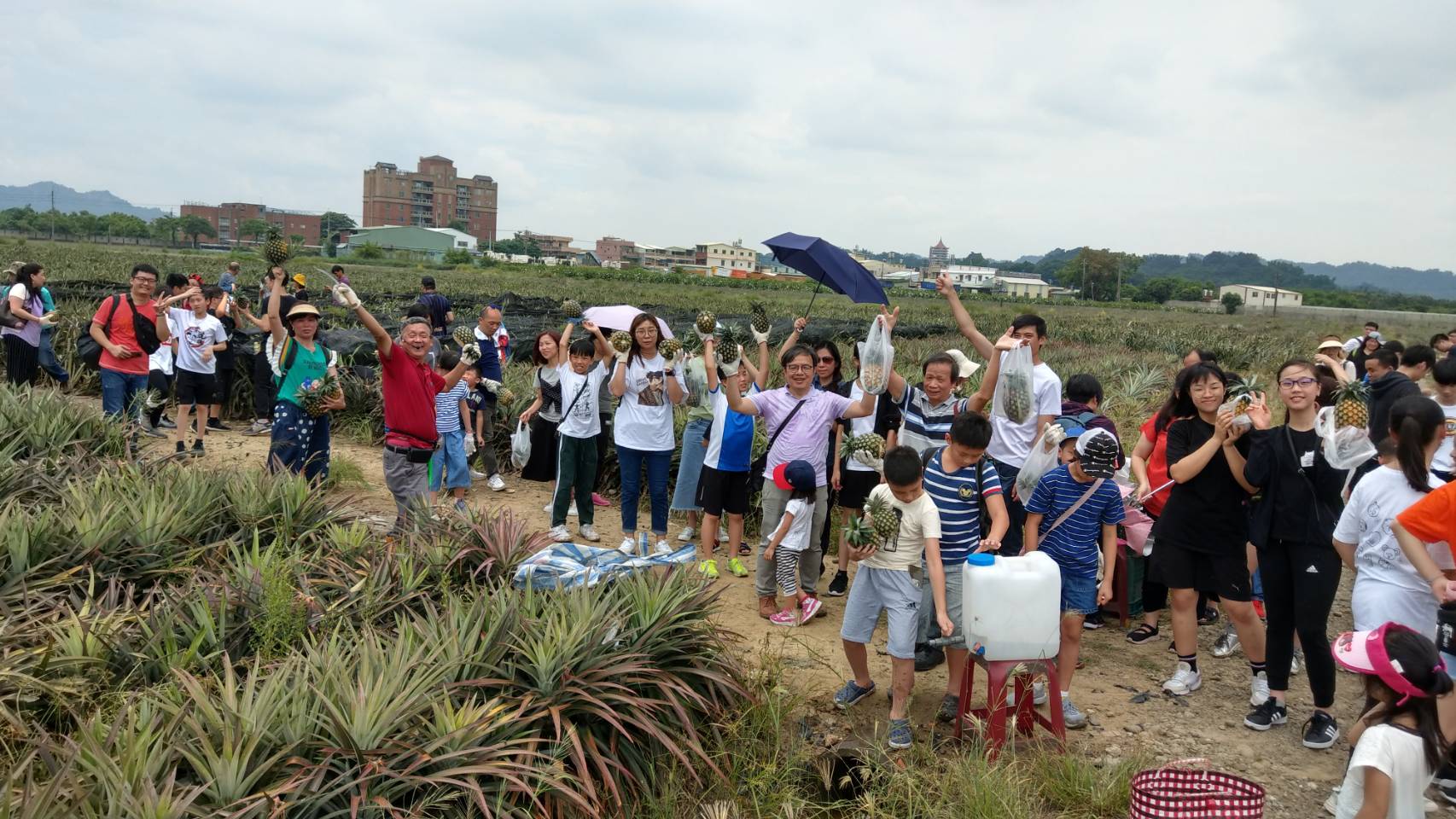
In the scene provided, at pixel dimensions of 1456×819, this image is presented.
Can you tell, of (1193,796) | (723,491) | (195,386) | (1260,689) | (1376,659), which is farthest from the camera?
(195,386)

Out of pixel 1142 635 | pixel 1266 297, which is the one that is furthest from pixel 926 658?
pixel 1266 297

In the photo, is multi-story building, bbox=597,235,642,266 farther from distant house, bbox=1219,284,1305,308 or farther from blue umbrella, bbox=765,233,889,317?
blue umbrella, bbox=765,233,889,317

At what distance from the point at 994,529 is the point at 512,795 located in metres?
2.48

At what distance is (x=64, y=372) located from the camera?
36.3 ft

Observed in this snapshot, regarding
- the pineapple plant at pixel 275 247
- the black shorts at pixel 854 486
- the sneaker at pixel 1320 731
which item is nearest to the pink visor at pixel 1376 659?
the sneaker at pixel 1320 731

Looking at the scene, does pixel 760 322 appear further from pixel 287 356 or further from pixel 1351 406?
pixel 287 356

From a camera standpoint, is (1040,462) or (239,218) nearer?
(1040,462)

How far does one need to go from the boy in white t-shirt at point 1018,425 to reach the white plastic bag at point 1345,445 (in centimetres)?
147

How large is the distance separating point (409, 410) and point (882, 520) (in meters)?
3.44

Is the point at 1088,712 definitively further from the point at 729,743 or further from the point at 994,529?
the point at 729,743

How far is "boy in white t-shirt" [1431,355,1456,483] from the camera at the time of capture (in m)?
5.48

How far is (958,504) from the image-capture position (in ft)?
15.0

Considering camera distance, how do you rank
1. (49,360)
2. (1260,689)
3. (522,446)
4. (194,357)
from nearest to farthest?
(1260,689) → (522,446) → (194,357) → (49,360)

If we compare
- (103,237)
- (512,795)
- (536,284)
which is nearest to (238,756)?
(512,795)
